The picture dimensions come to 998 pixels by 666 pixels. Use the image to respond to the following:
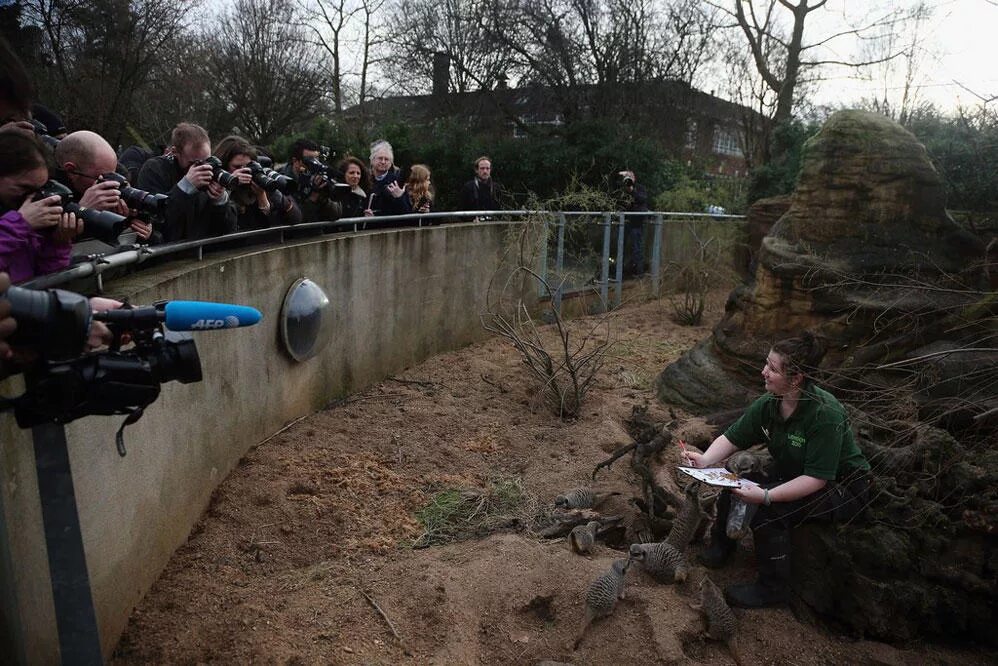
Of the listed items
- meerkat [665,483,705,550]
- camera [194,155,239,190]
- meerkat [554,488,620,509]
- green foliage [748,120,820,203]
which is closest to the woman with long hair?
camera [194,155,239,190]

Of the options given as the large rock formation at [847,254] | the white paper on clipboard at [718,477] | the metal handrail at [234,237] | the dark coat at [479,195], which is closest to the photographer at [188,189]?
the metal handrail at [234,237]

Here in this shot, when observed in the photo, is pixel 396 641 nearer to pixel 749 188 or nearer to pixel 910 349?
pixel 910 349

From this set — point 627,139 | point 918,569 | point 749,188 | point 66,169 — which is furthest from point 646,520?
point 749,188

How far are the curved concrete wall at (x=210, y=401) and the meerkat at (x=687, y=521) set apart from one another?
7.97 ft

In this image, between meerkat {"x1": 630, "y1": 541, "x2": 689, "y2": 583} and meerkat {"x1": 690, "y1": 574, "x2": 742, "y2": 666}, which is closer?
meerkat {"x1": 690, "y1": 574, "x2": 742, "y2": 666}

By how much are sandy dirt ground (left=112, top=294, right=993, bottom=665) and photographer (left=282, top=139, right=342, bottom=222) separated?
1.51 metres

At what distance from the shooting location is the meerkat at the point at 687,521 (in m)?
3.99

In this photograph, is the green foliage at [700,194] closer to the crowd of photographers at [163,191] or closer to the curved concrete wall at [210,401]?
the curved concrete wall at [210,401]

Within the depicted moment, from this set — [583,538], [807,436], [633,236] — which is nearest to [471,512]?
[583,538]

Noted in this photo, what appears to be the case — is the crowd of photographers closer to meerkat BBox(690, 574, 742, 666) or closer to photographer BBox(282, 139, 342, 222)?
photographer BBox(282, 139, 342, 222)

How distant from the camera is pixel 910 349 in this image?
17.4 ft

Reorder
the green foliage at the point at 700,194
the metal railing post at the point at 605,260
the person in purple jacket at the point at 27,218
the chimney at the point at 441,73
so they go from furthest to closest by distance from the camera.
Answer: the chimney at the point at 441,73
the green foliage at the point at 700,194
the metal railing post at the point at 605,260
the person in purple jacket at the point at 27,218

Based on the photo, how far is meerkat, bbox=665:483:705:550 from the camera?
3.99 meters

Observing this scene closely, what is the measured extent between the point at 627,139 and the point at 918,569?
11248 millimetres
